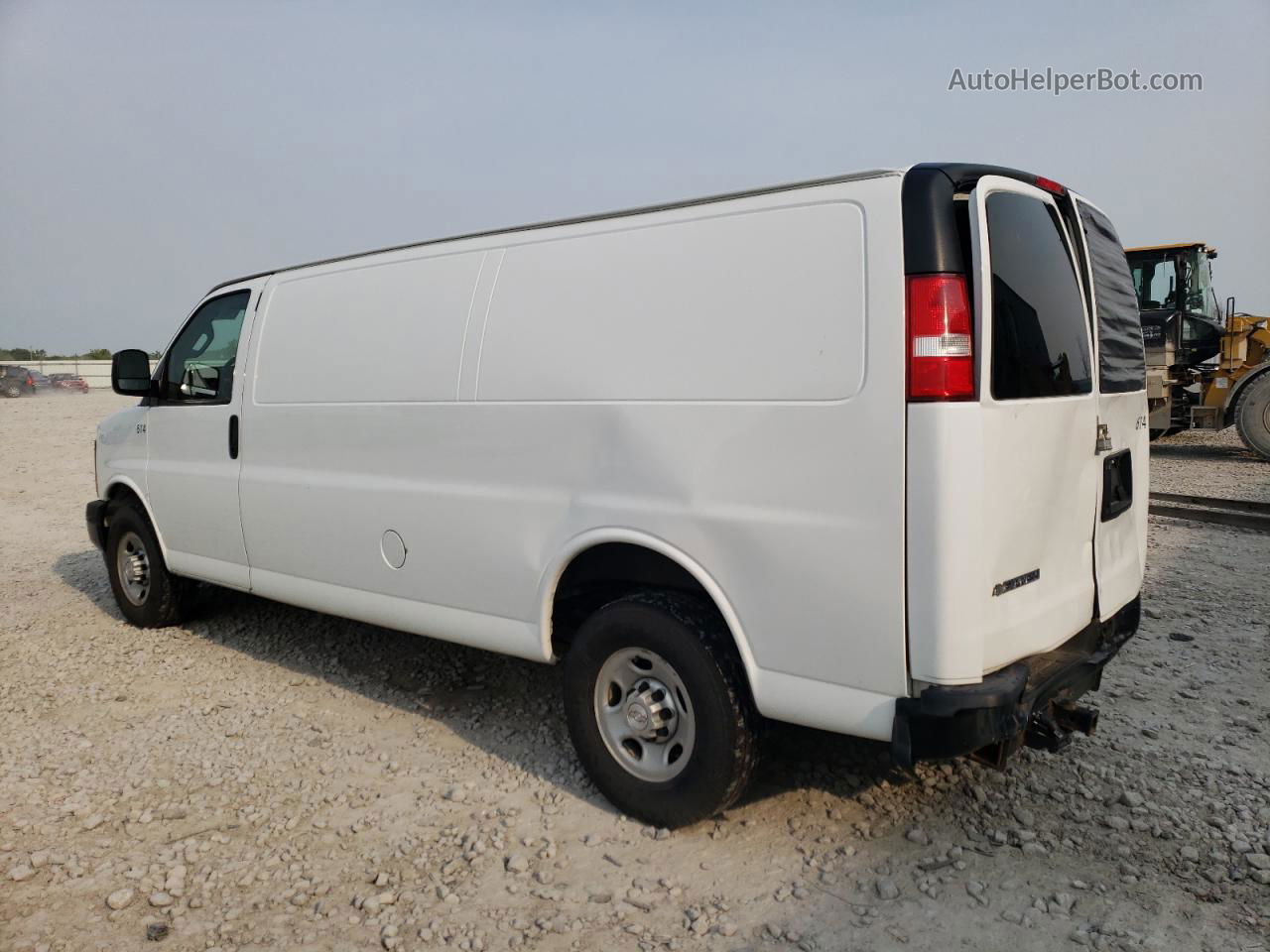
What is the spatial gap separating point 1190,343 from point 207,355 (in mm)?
14510

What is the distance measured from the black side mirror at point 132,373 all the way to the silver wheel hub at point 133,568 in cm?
94

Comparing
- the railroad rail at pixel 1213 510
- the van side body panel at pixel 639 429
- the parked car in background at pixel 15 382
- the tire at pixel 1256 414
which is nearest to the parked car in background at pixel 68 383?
the parked car in background at pixel 15 382

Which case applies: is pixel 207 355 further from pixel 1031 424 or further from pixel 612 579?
pixel 1031 424

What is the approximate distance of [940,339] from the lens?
8.71 ft

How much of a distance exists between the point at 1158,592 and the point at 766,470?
4533mm

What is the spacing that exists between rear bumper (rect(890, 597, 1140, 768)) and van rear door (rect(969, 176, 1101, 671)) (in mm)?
74

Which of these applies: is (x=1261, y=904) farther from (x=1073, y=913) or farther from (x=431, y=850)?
(x=431, y=850)

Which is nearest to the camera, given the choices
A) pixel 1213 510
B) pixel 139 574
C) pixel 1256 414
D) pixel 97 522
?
pixel 139 574

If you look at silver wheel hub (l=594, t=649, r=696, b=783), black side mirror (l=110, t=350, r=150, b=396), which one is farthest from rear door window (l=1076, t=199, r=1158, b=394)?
black side mirror (l=110, t=350, r=150, b=396)

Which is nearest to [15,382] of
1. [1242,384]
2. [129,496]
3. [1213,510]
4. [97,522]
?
[97,522]

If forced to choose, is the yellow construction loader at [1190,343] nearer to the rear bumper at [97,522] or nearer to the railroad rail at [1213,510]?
the railroad rail at [1213,510]

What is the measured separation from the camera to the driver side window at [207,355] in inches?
205

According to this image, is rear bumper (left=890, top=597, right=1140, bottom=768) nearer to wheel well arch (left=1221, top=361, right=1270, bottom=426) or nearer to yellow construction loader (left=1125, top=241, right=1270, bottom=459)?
yellow construction loader (left=1125, top=241, right=1270, bottom=459)

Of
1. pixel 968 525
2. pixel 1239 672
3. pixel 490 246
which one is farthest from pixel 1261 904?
pixel 490 246
